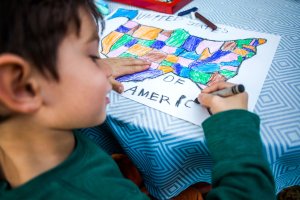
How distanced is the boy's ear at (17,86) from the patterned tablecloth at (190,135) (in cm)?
21

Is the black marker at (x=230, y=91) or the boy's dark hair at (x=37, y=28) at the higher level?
the boy's dark hair at (x=37, y=28)

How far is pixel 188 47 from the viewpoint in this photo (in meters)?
0.67

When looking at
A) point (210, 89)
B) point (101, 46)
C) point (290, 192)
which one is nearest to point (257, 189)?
point (210, 89)

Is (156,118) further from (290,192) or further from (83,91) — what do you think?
(290,192)

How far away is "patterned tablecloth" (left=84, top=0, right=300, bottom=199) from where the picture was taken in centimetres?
47

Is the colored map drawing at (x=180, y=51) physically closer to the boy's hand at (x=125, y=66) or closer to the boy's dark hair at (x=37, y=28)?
the boy's hand at (x=125, y=66)

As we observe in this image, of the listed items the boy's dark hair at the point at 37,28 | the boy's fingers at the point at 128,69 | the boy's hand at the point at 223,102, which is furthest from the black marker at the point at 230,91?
the boy's dark hair at the point at 37,28

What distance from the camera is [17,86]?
332 mm

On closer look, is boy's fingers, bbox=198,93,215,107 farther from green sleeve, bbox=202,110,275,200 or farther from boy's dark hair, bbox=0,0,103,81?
boy's dark hair, bbox=0,0,103,81

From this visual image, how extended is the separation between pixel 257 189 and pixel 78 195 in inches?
10.9

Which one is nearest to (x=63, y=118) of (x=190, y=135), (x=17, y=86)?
(x=17, y=86)

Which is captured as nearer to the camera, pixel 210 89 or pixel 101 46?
pixel 210 89

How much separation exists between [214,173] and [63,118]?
26 cm

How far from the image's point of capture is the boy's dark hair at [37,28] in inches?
12.5
